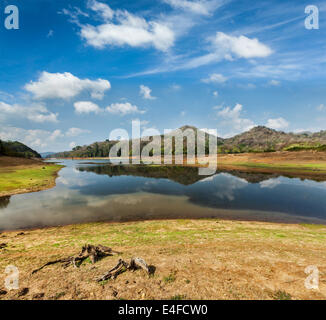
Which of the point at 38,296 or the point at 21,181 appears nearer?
the point at 38,296

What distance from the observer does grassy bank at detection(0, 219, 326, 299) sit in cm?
609

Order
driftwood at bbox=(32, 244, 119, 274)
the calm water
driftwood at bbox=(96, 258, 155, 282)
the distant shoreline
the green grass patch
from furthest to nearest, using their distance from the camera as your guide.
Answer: the distant shoreline
the green grass patch
the calm water
driftwood at bbox=(32, 244, 119, 274)
driftwood at bbox=(96, 258, 155, 282)

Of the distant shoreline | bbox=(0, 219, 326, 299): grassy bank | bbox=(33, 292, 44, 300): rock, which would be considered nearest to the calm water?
bbox=(0, 219, 326, 299): grassy bank

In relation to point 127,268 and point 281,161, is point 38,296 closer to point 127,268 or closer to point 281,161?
point 127,268

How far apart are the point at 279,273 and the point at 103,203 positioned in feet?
69.2

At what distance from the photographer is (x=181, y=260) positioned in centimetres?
844

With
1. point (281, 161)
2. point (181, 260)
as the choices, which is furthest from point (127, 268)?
point (281, 161)

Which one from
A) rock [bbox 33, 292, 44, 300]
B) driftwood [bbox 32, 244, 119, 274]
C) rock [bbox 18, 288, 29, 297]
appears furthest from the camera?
driftwood [bbox 32, 244, 119, 274]

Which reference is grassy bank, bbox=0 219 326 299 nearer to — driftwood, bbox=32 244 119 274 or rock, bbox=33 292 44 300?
rock, bbox=33 292 44 300

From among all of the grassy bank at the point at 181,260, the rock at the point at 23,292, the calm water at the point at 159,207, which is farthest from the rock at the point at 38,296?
the calm water at the point at 159,207

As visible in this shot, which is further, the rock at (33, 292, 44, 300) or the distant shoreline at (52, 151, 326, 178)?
the distant shoreline at (52, 151, 326, 178)
